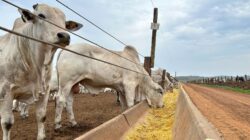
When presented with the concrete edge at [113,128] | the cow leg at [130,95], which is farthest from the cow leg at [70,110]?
the concrete edge at [113,128]

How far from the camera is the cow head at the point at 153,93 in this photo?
1298 centimetres

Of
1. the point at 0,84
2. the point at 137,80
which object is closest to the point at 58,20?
the point at 0,84

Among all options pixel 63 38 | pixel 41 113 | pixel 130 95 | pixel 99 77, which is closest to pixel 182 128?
pixel 63 38

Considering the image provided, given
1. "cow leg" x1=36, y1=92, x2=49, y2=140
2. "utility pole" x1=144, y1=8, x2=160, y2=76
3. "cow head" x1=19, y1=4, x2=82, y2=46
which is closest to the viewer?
"cow head" x1=19, y1=4, x2=82, y2=46

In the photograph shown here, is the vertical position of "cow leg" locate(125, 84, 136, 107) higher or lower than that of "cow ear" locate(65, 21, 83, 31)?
lower

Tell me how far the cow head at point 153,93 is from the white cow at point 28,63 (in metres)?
6.45

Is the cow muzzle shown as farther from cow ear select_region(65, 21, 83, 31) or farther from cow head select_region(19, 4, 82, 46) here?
cow ear select_region(65, 21, 83, 31)

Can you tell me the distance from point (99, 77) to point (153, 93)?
7.83ft

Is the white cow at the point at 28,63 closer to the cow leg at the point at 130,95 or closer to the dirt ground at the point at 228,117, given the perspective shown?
the dirt ground at the point at 228,117

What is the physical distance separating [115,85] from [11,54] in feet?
18.5

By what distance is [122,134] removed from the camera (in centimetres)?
647

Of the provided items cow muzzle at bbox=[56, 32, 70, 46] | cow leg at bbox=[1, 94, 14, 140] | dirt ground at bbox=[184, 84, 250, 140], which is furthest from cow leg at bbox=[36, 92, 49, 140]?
dirt ground at bbox=[184, 84, 250, 140]

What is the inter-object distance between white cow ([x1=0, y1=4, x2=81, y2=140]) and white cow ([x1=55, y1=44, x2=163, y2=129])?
3302 millimetres

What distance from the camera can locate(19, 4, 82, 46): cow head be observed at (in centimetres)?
605
